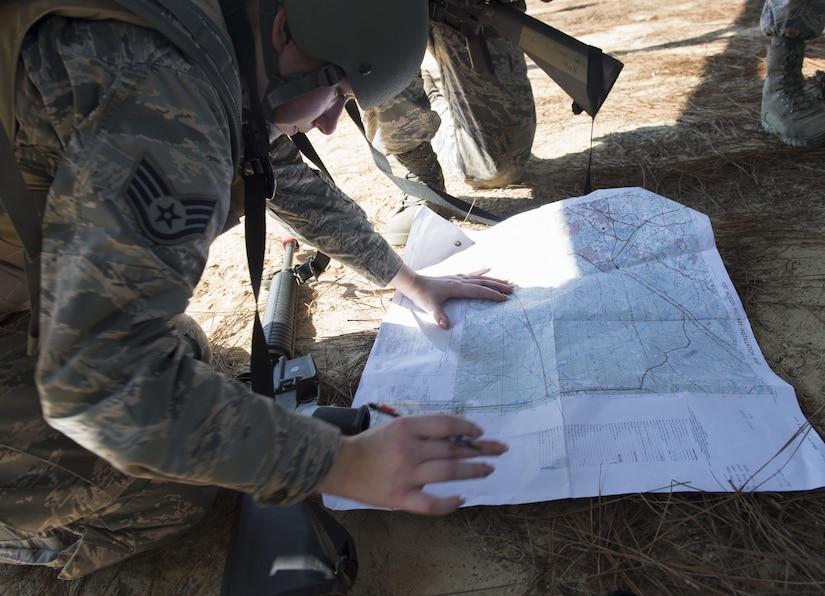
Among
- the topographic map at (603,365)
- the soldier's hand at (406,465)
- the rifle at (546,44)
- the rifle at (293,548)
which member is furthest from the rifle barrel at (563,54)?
the soldier's hand at (406,465)

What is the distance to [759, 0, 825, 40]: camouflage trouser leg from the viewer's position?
252 cm

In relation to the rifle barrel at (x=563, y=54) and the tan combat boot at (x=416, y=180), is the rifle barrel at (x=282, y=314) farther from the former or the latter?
the rifle barrel at (x=563, y=54)

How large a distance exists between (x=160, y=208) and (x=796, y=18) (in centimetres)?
274

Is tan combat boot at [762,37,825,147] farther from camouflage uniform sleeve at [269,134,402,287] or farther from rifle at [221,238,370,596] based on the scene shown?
rifle at [221,238,370,596]

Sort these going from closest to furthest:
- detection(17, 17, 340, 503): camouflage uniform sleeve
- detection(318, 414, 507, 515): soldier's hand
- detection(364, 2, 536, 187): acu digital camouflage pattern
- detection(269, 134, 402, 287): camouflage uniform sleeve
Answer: detection(17, 17, 340, 503): camouflage uniform sleeve → detection(318, 414, 507, 515): soldier's hand → detection(269, 134, 402, 287): camouflage uniform sleeve → detection(364, 2, 536, 187): acu digital camouflage pattern

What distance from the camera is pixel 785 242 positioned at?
200 centimetres

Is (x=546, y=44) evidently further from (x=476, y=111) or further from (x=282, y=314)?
(x=282, y=314)

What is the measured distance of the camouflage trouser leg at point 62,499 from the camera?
125 cm

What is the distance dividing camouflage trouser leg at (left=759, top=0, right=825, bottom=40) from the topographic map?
119 cm

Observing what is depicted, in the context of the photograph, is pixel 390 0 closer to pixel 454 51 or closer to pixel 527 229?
pixel 527 229

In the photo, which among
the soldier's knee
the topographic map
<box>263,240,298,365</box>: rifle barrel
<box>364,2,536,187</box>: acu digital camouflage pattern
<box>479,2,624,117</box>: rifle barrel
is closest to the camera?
the topographic map

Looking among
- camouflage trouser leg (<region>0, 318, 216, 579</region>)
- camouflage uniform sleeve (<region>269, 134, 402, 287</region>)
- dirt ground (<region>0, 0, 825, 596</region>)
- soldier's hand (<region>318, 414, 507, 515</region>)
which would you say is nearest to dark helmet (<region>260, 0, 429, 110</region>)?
camouflage uniform sleeve (<region>269, 134, 402, 287</region>)

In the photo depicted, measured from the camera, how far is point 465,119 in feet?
9.07

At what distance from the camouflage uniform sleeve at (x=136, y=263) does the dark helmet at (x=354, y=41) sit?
231 millimetres
